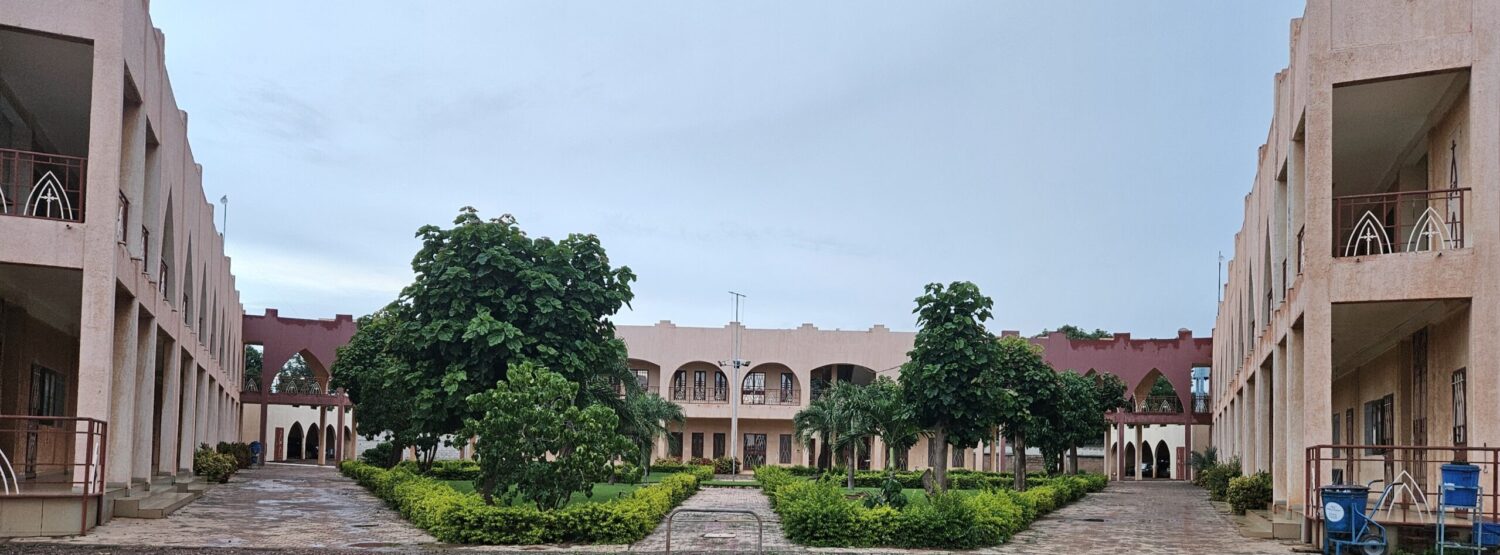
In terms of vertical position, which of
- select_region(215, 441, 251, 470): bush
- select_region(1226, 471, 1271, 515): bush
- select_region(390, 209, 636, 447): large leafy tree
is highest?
select_region(390, 209, 636, 447): large leafy tree

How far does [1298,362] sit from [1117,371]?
3492cm

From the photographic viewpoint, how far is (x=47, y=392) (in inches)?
874

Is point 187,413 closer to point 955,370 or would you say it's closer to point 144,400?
point 144,400

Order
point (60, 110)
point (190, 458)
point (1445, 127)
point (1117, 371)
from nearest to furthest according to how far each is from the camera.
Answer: point (1445, 127)
point (60, 110)
point (190, 458)
point (1117, 371)

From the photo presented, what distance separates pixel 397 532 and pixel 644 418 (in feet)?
64.4

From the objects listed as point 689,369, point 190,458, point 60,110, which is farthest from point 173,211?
point 689,369

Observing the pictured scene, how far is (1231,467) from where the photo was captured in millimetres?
28391

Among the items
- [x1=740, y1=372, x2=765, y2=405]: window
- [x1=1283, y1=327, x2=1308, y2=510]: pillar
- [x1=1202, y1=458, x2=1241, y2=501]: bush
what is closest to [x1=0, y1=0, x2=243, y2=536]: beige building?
[x1=1283, y1=327, x2=1308, y2=510]: pillar

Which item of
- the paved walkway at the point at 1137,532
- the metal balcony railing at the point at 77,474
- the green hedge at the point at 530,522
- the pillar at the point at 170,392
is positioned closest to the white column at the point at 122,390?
the metal balcony railing at the point at 77,474

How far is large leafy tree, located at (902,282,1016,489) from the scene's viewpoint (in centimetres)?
2241

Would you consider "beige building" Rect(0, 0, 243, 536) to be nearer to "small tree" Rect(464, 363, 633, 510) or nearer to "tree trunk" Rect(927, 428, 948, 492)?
"small tree" Rect(464, 363, 633, 510)

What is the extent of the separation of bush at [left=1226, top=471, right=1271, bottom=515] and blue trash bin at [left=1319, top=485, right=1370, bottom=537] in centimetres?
806

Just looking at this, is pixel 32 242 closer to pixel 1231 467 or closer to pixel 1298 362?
pixel 1298 362

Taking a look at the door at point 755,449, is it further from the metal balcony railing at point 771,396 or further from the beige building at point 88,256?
the beige building at point 88,256
